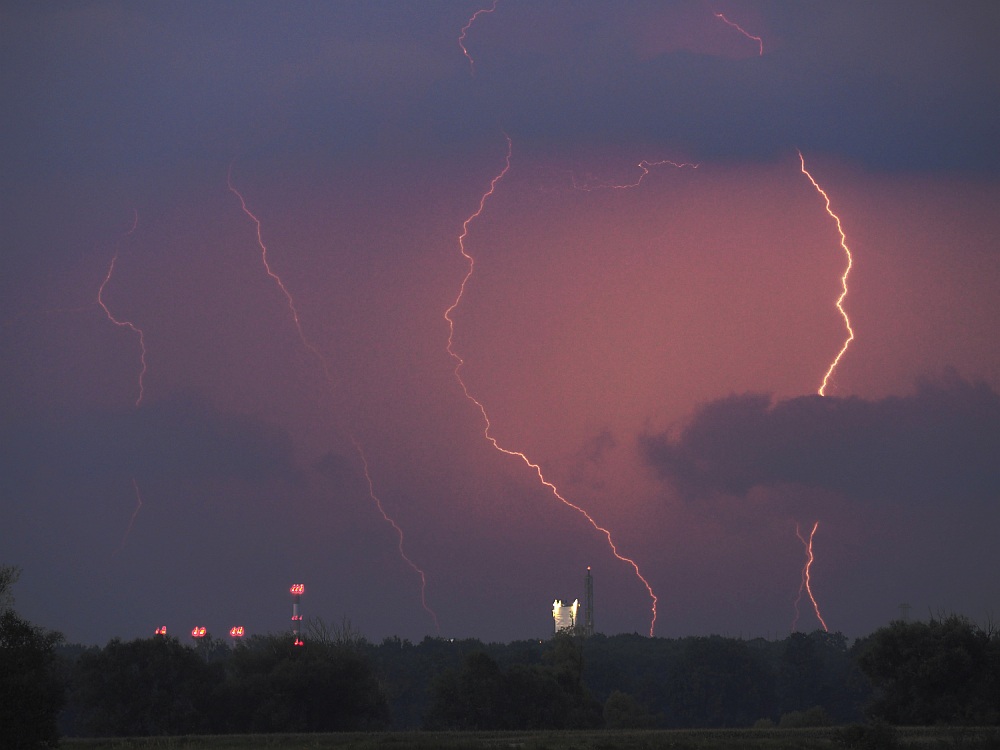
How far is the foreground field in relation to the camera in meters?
33.1

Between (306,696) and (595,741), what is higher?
(306,696)

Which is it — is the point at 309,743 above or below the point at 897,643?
below

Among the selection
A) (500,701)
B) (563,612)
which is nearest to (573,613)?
(563,612)

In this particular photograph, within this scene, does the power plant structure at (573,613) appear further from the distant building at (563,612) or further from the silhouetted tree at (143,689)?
the silhouetted tree at (143,689)

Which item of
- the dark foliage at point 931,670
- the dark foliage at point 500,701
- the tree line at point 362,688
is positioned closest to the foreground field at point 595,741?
the tree line at point 362,688

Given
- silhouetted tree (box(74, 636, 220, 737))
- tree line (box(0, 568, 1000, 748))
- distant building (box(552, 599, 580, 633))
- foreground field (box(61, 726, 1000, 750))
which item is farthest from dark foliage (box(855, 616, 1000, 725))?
distant building (box(552, 599, 580, 633))

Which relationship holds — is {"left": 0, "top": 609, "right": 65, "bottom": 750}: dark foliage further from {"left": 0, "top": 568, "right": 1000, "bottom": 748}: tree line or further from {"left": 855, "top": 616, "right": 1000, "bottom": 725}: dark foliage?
{"left": 855, "top": 616, "right": 1000, "bottom": 725}: dark foliage

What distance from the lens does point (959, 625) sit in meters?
52.8

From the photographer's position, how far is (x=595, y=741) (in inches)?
1348

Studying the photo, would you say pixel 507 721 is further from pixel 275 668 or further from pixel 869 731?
pixel 869 731

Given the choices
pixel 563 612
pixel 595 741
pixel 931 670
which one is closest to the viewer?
pixel 595 741

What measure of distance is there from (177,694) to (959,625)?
33.8 meters

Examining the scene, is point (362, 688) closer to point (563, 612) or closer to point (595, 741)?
point (595, 741)

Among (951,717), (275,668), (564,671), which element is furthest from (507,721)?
(951,717)
